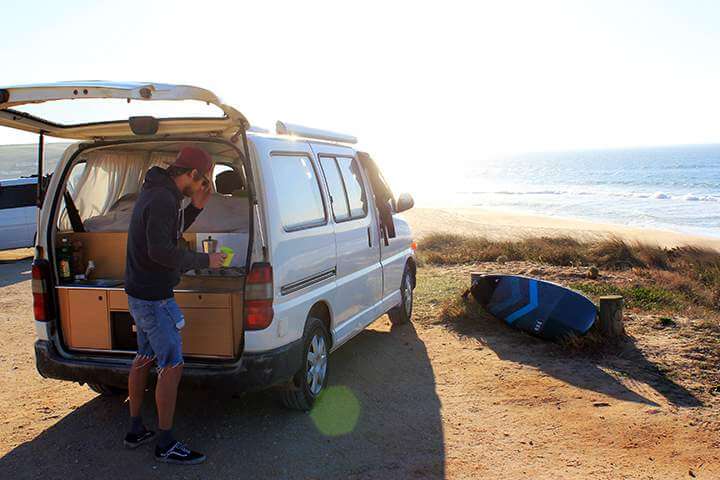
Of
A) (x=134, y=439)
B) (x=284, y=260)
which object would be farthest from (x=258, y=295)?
(x=134, y=439)

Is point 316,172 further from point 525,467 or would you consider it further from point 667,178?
point 667,178

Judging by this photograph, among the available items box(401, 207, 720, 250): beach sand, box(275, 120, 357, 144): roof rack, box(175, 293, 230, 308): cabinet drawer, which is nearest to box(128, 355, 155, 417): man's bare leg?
box(175, 293, 230, 308): cabinet drawer

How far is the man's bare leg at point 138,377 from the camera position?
15.3ft

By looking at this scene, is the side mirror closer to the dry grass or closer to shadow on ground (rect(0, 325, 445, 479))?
shadow on ground (rect(0, 325, 445, 479))

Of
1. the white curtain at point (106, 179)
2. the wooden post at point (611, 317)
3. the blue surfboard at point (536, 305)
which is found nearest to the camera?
the white curtain at point (106, 179)

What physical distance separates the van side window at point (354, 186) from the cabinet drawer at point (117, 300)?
2161mm

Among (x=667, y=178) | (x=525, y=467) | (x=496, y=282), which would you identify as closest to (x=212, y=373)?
(x=525, y=467)

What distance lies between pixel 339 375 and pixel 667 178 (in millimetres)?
70492

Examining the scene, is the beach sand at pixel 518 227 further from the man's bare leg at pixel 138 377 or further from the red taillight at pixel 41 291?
the man's bare leg at pixel 138 377

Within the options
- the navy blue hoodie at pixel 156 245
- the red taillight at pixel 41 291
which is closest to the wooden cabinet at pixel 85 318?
the red taillight at pixel 41 291

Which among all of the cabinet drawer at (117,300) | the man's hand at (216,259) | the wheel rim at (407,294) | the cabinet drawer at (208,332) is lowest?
the wheel rim at (407,294)

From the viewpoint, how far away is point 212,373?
4691mm

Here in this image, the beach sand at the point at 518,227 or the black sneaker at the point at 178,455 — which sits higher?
the black sneaker at the point at 178,455

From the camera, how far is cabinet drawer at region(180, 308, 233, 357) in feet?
15.9
